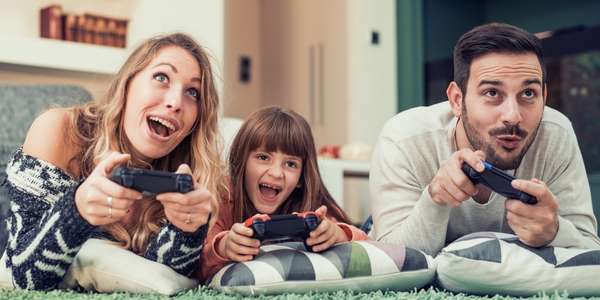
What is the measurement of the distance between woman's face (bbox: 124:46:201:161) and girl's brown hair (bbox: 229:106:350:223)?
0.26 meters

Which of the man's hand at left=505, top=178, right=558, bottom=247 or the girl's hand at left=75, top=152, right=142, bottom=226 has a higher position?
the girl's hand at left=75, top=152, right=142, bottom=226

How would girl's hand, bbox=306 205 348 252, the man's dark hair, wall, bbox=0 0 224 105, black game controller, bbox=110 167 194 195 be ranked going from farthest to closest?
wall, bbox=0 0 224 105
the man's dark hair
girl's hand, bbox=306 205 348 252
black game controller, bbox=110 167 194 195

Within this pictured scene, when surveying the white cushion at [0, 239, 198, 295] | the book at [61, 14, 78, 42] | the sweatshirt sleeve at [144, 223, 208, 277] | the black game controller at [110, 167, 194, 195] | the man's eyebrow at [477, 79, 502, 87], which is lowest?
the white cushion at [0, 239, 198, 295]

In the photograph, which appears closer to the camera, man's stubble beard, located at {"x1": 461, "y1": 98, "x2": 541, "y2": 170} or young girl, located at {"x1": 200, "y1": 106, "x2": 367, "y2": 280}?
man's stubble beard, located at {"x1": 461, "y1": 98, "x2": 541, "y2": 170}

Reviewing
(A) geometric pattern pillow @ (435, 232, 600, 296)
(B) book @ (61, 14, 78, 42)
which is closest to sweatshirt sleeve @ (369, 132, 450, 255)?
(A) geometric pattern pillow @ (435, 232, 600, 296)

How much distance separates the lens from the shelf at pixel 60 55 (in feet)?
7.77

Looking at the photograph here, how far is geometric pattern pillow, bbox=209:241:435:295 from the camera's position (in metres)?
1.21

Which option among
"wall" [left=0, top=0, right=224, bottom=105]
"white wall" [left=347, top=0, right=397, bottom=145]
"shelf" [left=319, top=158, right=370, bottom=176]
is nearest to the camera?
"wall" [left=0, top=0, right=224, bottom=105]

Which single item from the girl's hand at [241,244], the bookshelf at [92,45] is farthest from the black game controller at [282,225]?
the bookshelf at [92,45]

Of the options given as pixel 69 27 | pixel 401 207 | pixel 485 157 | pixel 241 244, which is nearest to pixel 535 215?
pixel 485 157

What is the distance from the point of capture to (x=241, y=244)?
50.2 inches

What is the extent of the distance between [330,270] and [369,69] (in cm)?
262

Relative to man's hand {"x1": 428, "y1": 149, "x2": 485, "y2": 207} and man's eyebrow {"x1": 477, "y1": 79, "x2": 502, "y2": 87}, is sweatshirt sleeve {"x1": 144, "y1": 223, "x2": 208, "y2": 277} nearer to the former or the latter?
man's hand {"x1": 428, "y1": 149, "x2": 485, "y2": 207}

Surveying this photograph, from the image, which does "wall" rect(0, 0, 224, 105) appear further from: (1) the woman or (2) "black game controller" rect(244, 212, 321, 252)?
(2) "black game controller" rect(244, 212, 321, 252)
